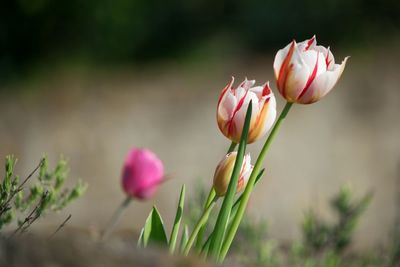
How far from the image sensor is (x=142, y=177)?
2115 mm

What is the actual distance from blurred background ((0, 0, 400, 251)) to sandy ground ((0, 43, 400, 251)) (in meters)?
0.01

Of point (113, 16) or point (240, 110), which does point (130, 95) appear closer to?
point (113, 16)

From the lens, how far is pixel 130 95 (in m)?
9.44

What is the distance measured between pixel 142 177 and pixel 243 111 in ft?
0.85

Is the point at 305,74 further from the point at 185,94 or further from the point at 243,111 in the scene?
the point at 185,94

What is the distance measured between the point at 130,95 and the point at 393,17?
277 centimetres

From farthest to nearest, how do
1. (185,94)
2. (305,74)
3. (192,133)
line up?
(185,94) → (192,133) → (305,74)

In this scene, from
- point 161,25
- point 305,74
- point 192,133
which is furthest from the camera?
point 161,25

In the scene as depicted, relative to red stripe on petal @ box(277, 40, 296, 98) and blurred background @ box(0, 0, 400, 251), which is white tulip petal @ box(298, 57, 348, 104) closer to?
red stripe on petal @ box(277, 40, 296, 98)

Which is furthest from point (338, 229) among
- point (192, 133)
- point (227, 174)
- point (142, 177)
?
point (192, 133)

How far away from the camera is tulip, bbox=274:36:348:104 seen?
7.06ft

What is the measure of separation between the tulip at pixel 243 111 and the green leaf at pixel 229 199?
6 centimetres

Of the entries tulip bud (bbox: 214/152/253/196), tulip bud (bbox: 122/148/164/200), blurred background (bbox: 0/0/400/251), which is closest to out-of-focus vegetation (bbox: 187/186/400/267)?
tulip bud (bbox: 214/152/253/196)

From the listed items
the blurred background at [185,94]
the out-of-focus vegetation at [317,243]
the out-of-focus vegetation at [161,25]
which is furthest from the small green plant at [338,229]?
the out-of-focus vegetation at [161,25]
